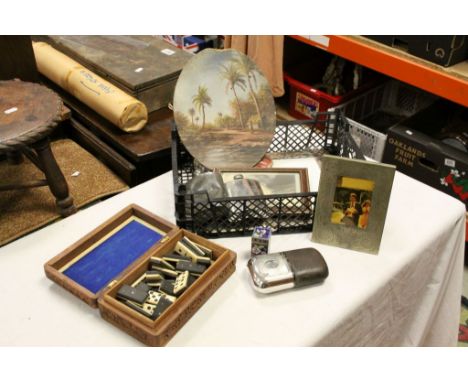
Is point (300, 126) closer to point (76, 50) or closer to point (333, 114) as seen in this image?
point (333, 114)

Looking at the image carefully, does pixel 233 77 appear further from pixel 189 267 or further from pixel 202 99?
pixel 189 267

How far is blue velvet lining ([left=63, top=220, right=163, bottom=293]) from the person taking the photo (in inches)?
29.6

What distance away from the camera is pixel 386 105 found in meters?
1.85

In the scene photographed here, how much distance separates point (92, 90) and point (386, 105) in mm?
1111

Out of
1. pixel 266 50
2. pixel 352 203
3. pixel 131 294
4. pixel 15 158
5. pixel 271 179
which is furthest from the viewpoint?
pixel 266 50

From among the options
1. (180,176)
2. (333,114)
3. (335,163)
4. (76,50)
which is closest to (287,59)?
(76,50)

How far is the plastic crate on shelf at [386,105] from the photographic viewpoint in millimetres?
1727

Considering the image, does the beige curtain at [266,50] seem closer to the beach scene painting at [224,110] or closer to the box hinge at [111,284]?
the beach scene painting at [224,110]

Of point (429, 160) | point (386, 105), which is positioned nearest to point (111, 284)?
point (429, 160)

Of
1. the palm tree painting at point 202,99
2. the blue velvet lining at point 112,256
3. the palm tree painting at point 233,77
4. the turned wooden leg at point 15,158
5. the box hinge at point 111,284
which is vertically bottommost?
the turned wooden leg at point 15,158

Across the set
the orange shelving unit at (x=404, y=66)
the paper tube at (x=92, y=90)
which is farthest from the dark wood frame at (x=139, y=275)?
the orange shelving unit at (x=404, y=66)

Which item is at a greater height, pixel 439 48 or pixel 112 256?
pixel 439 48

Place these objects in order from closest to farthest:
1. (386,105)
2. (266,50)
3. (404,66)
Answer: (404,66) → (266,50) → (386,105)

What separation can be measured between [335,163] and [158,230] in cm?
32
